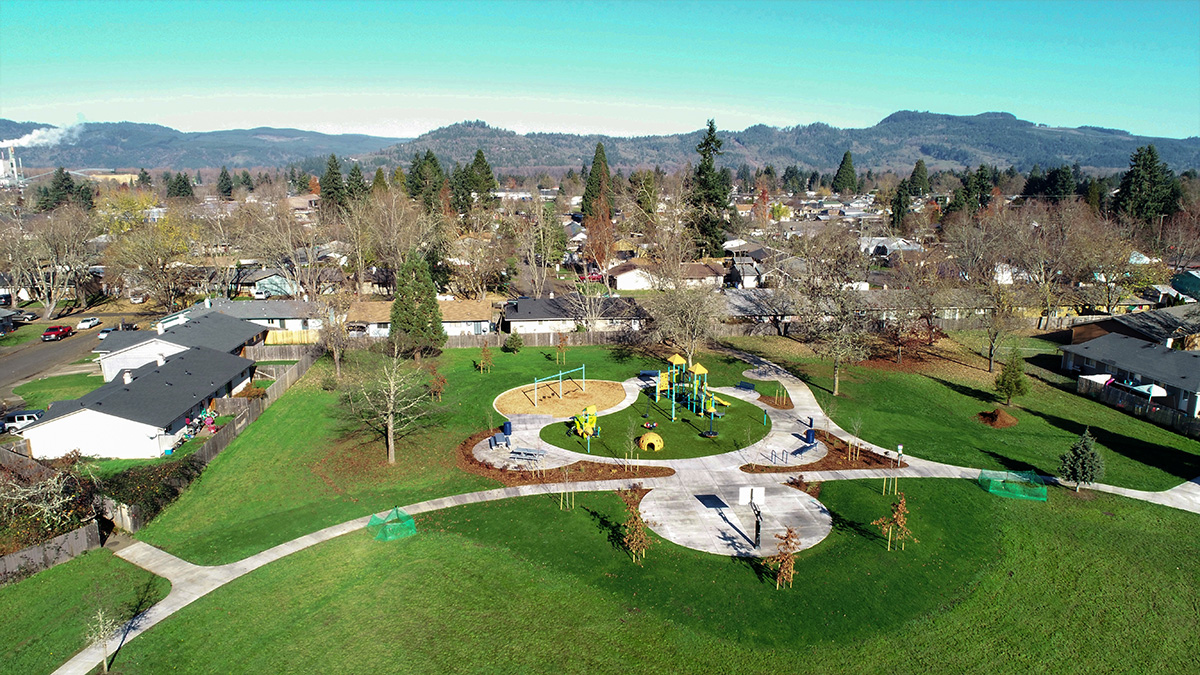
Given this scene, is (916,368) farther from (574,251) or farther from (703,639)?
(574,251)

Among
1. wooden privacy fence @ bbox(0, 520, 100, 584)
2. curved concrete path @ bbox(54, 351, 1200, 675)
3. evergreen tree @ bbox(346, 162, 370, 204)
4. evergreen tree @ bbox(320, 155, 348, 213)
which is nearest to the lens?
curved concrete path @ bbox(54, 351, 1200, 675)

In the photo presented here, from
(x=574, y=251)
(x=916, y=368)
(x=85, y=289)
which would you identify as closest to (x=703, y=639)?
(x=916, y=368)

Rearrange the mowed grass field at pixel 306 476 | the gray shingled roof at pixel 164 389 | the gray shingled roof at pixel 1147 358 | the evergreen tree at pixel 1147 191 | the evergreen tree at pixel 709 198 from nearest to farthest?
the mowed grass field at pixel 306 476 → the gray shingled roof at pixel 164 389 → the gray shingled roof at pixel 1147 358 → the evergreen tree at pixel 709 198 → the evergreen tree at pixel 1147 191

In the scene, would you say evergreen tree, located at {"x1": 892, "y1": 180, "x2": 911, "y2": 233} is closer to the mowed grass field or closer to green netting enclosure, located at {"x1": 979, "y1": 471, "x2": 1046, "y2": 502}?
the mowed grass field

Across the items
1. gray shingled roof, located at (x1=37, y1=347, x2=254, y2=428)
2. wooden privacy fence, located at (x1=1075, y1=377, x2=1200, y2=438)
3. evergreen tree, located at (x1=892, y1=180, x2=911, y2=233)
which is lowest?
wooden privacy fence, located at (x1=1075, y1=377, x2=1200, y2=438)

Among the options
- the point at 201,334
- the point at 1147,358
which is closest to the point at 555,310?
A: the point at 201,334

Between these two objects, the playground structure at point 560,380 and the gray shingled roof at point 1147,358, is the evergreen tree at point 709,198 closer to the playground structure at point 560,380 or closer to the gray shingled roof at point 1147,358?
the playground structure at point 560,380

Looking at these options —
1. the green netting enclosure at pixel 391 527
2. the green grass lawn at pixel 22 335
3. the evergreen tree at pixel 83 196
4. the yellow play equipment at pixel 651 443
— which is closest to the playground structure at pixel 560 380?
the yellow play equipment at pixel 651 443

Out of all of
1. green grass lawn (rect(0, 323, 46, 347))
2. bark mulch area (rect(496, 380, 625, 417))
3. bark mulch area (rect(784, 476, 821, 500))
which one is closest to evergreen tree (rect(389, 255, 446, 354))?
bark mulch area (rect(496, 380, 625, 417))
